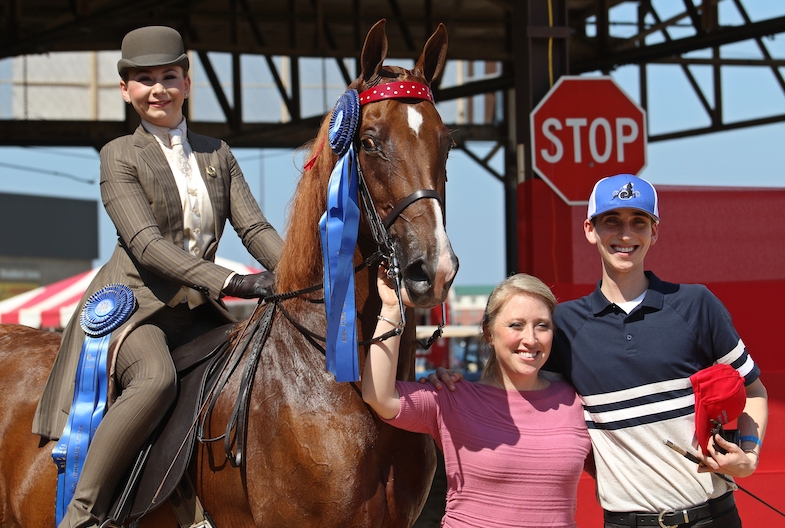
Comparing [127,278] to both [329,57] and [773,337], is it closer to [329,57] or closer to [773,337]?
[773,337]

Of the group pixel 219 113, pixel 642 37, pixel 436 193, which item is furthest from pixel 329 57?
pixel 436 193

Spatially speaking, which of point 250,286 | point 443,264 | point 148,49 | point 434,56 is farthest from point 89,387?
point 434,56

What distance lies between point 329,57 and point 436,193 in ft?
31.5

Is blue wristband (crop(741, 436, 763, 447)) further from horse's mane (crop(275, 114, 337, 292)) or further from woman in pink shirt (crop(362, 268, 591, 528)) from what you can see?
horse's mane (crop(275, 114, 337, 292))

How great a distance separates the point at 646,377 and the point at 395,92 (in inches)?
43.6

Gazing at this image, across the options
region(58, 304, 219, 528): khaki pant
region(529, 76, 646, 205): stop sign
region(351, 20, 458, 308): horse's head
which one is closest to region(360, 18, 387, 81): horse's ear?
region(351, 20, 458, 308): horse's head

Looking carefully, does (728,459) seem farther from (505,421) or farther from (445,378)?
(445,378)

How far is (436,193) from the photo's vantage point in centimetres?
230

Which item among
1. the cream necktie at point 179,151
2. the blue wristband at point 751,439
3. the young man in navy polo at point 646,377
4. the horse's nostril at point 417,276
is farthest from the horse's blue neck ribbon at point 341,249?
the blue wristband at point 751,439

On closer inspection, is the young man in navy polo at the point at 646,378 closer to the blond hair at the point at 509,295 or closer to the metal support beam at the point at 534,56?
the blond hair at the point at 509,295

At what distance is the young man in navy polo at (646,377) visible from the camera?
7.80 ft

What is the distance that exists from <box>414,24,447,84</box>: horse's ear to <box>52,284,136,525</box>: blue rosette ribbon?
132cm

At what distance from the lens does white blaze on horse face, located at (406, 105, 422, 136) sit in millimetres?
2396

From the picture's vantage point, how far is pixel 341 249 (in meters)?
2.42
